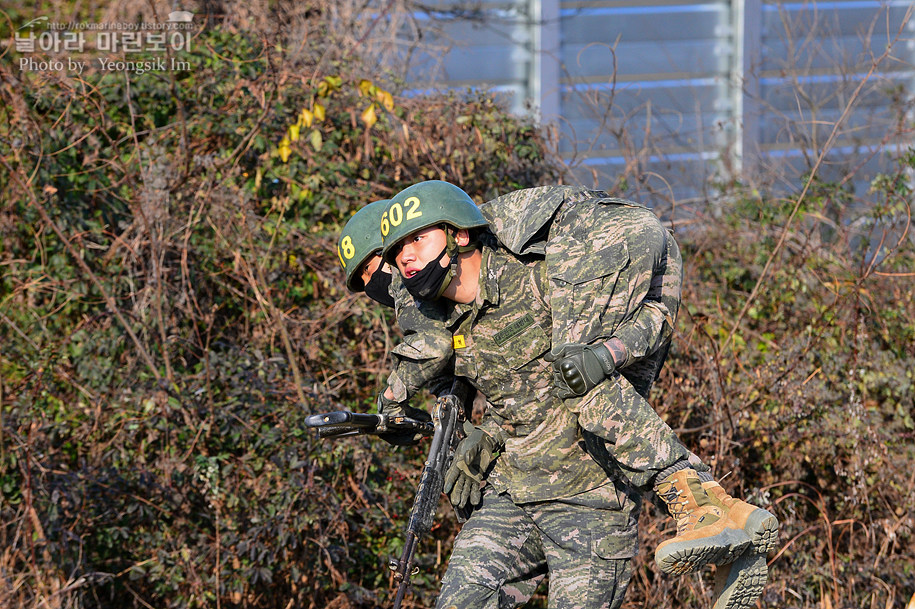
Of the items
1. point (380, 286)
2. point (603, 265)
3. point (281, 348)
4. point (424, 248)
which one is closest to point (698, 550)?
point (603, 265)

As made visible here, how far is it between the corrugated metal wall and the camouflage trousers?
3450 mm

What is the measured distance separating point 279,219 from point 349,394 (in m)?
1.16

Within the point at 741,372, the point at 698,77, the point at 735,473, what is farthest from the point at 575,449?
the point at 698,77

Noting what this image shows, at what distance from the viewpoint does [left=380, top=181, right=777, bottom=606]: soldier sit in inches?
97.0

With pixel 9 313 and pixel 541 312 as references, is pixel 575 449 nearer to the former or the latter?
pixel 541 312

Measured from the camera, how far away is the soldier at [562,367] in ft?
8.09

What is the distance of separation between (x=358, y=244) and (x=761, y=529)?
5.72 feet

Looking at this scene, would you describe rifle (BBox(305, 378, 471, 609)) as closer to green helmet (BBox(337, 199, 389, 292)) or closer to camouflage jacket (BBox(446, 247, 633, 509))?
camouflage jacket (BBox(446, 247, 633, 509))

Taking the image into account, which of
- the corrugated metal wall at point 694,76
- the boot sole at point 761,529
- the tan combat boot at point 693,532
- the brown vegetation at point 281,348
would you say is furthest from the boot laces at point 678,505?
the corrugated metal wall at point 694,76

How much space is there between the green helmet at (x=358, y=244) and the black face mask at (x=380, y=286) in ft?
0.18

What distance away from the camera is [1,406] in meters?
4.72

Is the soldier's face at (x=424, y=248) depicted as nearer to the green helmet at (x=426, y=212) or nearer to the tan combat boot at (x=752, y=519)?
the green helmet at (x=426, y=212)

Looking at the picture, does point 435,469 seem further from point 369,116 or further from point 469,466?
point 369,116

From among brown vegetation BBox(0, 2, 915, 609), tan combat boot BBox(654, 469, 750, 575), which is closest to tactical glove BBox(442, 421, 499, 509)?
tan combat boot BBox(654, 469, 750, 575)
